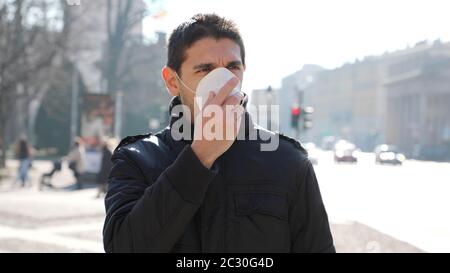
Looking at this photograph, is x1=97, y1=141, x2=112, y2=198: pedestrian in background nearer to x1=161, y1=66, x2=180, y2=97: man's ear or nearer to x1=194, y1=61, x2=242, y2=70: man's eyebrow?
x1=161, y1=66, x2=180, y2=97: man's ear

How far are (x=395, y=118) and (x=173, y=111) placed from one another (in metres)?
40.4

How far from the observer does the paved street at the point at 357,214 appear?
6418 mm

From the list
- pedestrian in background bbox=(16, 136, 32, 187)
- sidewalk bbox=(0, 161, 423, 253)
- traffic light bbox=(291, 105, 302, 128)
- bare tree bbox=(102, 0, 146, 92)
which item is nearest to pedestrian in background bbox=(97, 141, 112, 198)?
sidewalk bbox=(0, 161, 423, 253)

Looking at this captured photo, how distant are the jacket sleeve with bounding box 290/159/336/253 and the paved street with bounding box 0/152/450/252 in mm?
2771

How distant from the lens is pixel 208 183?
1550 mm

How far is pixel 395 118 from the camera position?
40.6m

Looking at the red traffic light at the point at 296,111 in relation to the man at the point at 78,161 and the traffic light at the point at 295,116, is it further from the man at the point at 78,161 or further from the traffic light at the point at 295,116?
the man at the point at 78,161

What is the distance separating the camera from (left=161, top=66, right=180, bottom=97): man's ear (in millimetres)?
1884

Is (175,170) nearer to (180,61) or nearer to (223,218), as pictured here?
(223,218)

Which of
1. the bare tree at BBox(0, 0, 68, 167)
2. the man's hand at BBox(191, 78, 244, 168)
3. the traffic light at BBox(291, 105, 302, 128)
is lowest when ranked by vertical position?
the traffic light at BBox(291, 105, 302, 128)

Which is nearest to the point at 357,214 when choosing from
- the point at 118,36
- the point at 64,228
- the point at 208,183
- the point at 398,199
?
the point at 398,199

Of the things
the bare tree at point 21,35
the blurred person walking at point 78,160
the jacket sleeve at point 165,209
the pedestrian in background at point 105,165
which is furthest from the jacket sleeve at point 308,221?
the bare tree at point 21,35

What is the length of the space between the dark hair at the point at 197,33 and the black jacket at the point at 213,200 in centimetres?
15

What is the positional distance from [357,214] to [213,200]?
8876 millimetres
